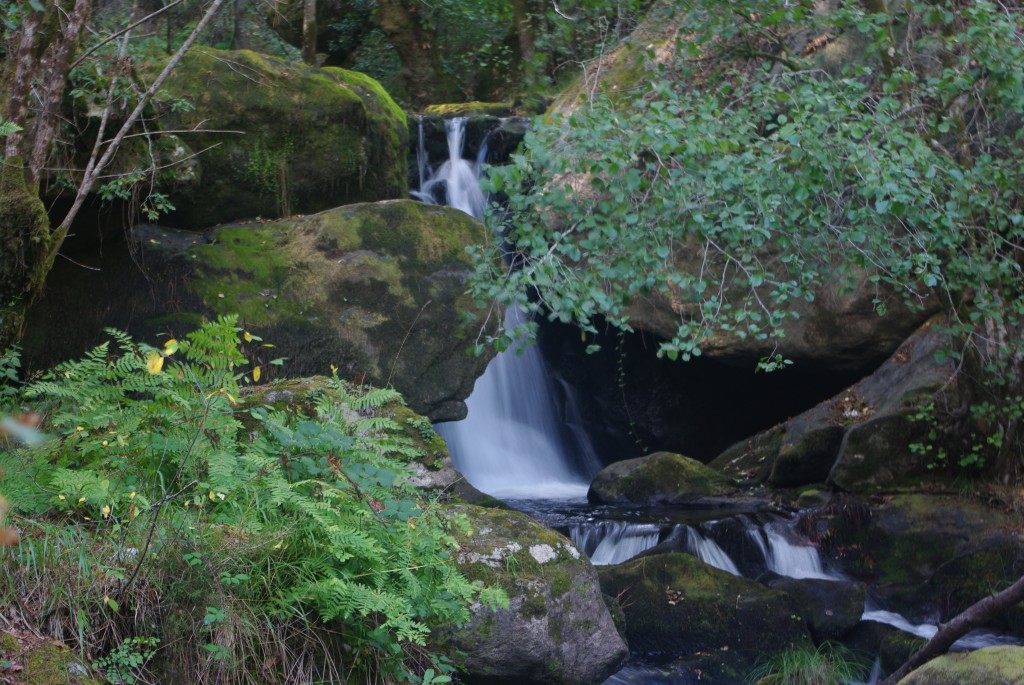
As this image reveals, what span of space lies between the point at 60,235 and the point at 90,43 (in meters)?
2.79

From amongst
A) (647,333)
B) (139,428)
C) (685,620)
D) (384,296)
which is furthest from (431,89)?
(139,428)

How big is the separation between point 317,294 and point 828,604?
5.15 meters

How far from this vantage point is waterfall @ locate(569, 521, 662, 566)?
28.9 feet

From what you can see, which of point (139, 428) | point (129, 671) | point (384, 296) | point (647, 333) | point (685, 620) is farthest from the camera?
point (647, 333)

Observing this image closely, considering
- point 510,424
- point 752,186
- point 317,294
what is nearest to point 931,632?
point 752,186

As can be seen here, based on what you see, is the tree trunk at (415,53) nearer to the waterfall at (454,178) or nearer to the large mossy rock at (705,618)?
the waterfall at (454,178)

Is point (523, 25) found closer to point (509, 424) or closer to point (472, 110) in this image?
point (472, 110)

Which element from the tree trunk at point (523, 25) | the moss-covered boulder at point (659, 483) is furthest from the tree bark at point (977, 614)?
the tree trunk at point (523, 25)

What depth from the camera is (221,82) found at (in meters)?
9.30

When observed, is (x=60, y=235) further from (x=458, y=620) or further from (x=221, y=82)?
(x=221, y=82)

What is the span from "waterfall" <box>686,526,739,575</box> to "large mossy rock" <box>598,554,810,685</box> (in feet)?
3.68

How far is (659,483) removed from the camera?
10.6 meters

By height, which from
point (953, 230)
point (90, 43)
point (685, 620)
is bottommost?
point (685, 620)

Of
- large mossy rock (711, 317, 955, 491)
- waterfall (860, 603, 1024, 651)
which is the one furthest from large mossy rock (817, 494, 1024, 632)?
large mossy rock (711, 317, 955, 491)
